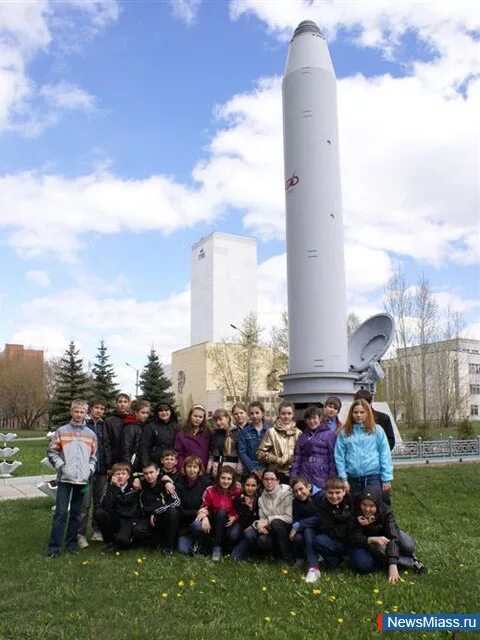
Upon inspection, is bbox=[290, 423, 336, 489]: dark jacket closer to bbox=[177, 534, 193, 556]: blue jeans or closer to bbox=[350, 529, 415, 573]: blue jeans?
bbox=[350, 529, 415, 573]: blue jeans

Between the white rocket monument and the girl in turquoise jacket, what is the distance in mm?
7006

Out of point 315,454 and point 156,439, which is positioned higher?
point 156,439

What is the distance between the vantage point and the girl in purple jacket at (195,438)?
666cm

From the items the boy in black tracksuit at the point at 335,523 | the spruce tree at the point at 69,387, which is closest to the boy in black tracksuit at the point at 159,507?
the boy in black tracksuit at the point at 335,523

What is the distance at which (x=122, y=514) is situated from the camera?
20.4 feet

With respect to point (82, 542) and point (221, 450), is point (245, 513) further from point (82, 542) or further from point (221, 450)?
point (82, 542)

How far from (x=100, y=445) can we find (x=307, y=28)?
38.2 feet

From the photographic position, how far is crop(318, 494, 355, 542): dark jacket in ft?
17.1

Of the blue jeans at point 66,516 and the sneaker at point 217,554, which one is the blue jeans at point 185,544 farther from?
the blue jeans at point 66,516

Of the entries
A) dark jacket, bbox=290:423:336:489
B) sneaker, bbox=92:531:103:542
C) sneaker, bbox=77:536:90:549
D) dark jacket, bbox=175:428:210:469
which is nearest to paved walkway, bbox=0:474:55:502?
sneaker, bbox=92:531:103:542

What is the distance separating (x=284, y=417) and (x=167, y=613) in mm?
2428

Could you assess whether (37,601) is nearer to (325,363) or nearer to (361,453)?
(361,453)

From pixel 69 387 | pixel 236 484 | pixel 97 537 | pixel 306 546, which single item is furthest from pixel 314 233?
pixel 69 387

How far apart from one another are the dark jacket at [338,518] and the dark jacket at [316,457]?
564mm
